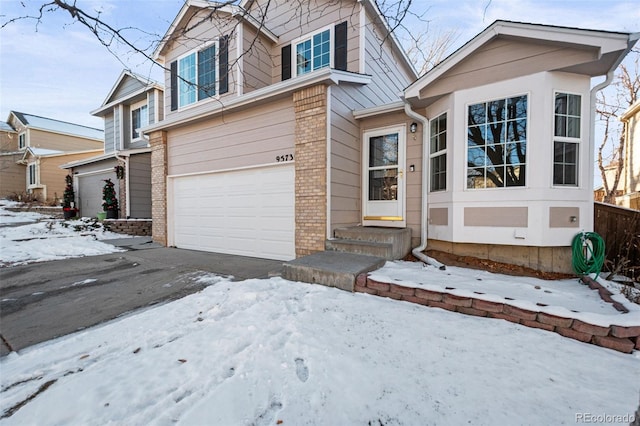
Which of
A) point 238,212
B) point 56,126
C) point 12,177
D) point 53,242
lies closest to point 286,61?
point 238,212

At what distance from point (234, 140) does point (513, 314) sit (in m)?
6.02

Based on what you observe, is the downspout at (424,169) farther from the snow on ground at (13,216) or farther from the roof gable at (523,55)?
the snow on ground at (13,216)

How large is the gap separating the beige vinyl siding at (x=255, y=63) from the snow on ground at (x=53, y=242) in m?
5.57

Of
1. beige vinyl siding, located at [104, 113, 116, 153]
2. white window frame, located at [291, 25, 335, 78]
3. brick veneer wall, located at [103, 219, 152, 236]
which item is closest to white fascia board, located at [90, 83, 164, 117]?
beige vinyl siding, located at [104, 113, 116, 153]

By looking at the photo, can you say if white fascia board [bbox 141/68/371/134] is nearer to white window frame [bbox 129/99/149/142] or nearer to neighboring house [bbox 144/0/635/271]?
neighboring house [bbox 144/0/635/271]

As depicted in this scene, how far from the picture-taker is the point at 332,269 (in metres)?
3.74

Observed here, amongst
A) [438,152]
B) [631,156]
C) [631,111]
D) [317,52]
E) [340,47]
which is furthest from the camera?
[631,156]

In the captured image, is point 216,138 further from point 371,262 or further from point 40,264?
point 371,262

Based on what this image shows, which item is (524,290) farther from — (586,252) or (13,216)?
(13,216)

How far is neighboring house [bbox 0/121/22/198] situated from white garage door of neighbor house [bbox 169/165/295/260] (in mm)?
18984

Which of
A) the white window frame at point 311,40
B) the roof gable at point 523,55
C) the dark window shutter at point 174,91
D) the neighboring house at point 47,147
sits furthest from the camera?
the neighboring house at point 47,147

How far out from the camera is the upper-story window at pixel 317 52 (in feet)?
20.9

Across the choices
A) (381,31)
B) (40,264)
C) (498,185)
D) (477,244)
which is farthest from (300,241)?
(381,31)

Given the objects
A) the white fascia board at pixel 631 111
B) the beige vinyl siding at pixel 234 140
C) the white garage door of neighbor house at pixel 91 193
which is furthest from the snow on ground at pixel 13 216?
the white fascia board at pixel 631 111
